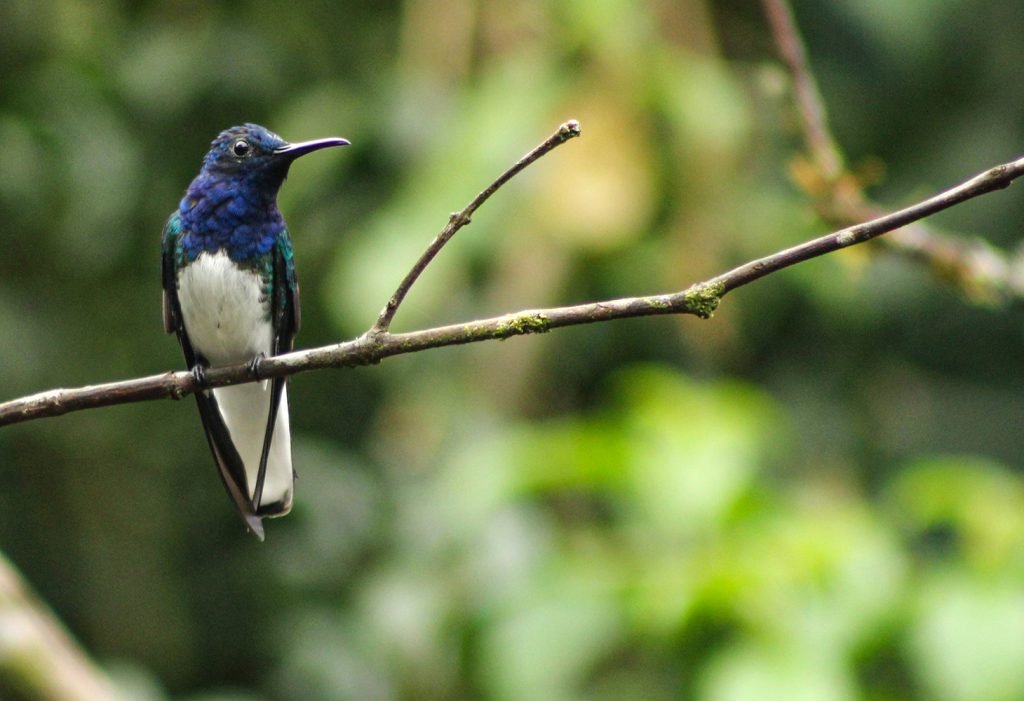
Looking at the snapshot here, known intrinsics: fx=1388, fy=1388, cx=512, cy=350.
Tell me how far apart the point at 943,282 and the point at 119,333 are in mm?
4627

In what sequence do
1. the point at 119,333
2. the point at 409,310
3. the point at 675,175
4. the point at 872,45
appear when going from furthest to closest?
the point at 119,333
the point at 872,45
the point at 675,175
the point at 409,310

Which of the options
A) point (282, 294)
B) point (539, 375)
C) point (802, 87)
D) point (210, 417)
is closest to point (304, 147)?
point (210, 417)

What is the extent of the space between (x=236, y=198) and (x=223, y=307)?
263 mm

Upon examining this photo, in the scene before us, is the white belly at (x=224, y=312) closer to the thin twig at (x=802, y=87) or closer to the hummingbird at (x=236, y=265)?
the hummingbird at (x=236, y=265)

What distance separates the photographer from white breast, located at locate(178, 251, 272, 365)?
3.32 meters

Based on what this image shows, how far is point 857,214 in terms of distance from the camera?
321cm

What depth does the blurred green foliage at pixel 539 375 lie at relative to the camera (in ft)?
12.5

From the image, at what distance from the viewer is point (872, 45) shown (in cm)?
647

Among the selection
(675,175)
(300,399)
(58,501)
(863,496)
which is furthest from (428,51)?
(58,501)

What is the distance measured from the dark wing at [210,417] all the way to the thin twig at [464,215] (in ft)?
1.82

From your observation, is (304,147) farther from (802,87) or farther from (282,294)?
(802,87)

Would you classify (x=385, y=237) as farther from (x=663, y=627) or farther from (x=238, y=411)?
(x=663, y=627)

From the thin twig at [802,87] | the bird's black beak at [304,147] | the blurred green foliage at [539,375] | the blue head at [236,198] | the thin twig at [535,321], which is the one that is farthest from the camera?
the blurred green foliage at [539,375]

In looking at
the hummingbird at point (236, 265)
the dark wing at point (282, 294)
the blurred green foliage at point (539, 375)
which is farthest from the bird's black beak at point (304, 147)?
the blurred green foliage at point (539, 375)
